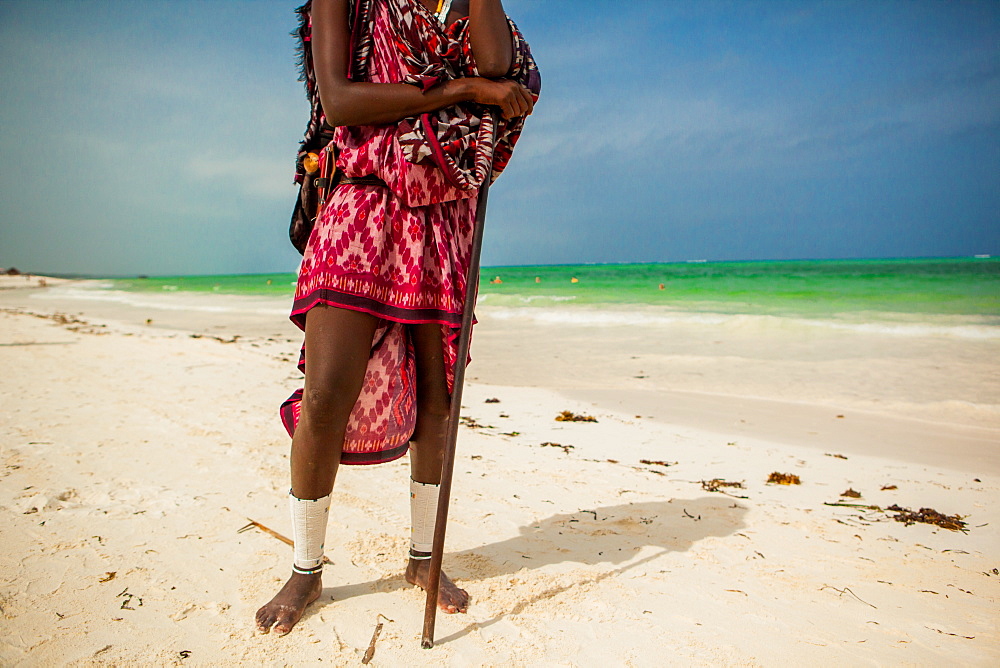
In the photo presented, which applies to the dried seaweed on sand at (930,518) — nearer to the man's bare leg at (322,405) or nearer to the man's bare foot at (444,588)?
the man's bare foot at (444,588)

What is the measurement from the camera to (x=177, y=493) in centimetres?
251

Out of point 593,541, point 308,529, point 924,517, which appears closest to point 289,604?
point 308,529

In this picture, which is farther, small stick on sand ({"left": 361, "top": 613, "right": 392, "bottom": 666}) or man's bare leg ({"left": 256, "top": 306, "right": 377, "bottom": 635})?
man's bare leg ({"left": 256, "top": 306, "right": 377, "bottom": 635})

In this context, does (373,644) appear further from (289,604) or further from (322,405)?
(322,405)

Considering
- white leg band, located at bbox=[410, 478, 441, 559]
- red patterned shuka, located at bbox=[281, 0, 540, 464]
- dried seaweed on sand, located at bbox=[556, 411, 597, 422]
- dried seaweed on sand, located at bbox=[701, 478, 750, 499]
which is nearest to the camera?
red patterned shuka, located at bbox=[281, 0, 540, 464]

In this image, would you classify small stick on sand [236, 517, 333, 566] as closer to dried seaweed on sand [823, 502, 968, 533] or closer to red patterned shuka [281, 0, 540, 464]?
red patterned shuka [281, 0, 540, 464]

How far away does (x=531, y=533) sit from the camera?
2355 millimetres

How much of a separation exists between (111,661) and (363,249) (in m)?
1.23

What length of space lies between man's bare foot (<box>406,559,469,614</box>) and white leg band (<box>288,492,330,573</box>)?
0.31 meters

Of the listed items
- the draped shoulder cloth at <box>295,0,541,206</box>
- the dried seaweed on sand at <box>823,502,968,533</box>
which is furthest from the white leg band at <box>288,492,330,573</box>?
the dried seaweed on sand at <box>823,502,968,533</box>

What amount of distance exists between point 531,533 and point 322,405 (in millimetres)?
1167

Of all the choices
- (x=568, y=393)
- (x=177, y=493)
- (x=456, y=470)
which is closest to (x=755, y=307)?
(x=568, y=393)

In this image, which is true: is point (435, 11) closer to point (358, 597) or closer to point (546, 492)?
point (358, 597)

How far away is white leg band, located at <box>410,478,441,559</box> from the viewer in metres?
1.88
